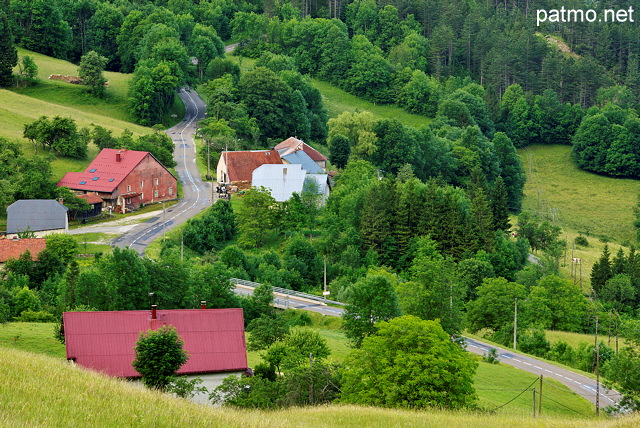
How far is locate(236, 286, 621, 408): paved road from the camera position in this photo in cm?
5053

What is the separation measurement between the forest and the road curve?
325 cm

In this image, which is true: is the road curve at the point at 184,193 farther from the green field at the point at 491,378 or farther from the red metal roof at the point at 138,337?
the red metal roof at the point at 138,337

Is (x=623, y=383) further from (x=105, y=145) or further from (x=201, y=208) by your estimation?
(x=105, y=145)

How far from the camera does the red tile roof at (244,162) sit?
96188 mm

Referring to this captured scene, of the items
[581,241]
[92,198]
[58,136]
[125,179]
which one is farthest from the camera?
[581,241]

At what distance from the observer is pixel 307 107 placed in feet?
435

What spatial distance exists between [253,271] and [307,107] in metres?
62.8

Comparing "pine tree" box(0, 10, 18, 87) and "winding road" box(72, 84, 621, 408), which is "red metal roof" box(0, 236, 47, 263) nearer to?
"winding road" box(72, 84, 621, 408)

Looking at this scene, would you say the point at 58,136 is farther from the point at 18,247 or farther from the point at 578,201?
the point at 578,201

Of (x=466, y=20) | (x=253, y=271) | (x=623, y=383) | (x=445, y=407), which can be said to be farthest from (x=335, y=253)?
(x=466, y=20)

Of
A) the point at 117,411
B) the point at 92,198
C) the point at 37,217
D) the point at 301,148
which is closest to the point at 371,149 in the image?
the point at 301,148

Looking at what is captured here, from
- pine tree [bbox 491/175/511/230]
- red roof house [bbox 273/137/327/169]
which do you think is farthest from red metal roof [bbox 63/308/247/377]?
red roof house [bbox 273/137/327/169]

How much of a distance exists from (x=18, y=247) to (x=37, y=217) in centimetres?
816

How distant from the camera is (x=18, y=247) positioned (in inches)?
2655
